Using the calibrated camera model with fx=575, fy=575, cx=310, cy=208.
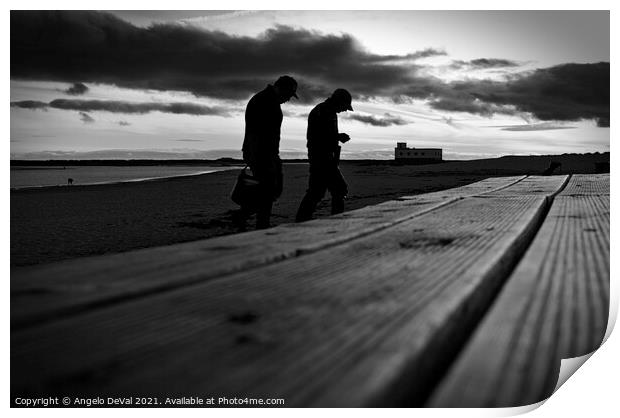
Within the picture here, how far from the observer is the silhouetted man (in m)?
5.63

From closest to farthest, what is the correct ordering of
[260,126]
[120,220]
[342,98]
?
[260,126]
[342,98]
[120,220]

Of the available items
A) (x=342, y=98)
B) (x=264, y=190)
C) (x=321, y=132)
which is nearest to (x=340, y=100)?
(x=342, y=98)

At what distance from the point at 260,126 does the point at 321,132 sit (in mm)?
1045

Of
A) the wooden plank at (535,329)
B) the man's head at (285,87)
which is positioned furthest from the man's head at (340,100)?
the wooden plank at (535,329)

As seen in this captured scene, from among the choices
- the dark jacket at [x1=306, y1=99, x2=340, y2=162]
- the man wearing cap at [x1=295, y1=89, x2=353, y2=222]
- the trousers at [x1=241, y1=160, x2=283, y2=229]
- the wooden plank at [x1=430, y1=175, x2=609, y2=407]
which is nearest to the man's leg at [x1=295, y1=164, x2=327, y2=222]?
the man wearing cap at [x1=295, y1=89, x2=353, y2=222]

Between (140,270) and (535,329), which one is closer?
(535,329)

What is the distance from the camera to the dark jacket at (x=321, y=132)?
21.3 feet

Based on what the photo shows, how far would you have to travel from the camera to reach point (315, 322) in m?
0.74

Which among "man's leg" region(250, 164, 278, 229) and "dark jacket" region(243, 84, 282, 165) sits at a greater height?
"dark jacket" region(243, 84, 282, 165)

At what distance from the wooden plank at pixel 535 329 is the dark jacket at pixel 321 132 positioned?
5.26 metres

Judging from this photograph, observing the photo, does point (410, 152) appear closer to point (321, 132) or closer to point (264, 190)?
point (321, 132)

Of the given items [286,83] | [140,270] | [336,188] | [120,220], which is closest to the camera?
[140,270]

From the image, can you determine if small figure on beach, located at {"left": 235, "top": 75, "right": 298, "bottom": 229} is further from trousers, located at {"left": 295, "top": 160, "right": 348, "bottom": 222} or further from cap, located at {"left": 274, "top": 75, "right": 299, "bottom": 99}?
trousers, located at {"left": 295, "top": 160, "right": 348, "bottom": 222}

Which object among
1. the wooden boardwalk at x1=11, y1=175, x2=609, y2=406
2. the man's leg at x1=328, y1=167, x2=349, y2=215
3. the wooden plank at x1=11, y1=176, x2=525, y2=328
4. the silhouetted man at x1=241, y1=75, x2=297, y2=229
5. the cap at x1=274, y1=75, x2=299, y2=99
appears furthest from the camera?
the man's leg at x1=328, y1=167, x2=349, y2=215
